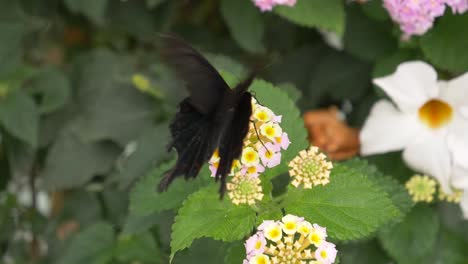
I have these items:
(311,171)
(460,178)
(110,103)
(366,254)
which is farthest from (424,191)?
(110,103)

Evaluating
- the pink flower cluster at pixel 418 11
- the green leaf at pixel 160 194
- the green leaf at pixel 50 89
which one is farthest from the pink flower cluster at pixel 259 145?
the green leaf at pixel 50 89

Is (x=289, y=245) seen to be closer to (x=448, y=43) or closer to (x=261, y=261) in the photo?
(x=261, y=261)

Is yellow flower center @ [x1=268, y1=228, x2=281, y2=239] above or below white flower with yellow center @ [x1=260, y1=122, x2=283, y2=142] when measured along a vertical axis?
below

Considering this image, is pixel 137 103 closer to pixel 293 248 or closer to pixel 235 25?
pixel 235 25

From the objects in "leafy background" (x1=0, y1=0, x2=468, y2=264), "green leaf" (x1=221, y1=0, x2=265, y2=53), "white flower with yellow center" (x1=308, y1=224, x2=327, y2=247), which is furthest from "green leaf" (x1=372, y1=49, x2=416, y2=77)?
"white flower with yellow center" (x1=308, y1=224, x2=327, y2=247)

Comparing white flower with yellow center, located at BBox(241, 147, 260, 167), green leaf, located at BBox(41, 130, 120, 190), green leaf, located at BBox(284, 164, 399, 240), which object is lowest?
green leaf, located at BBox(41, 130, 120, 190)

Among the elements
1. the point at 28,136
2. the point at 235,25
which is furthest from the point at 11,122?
the point at 235,25

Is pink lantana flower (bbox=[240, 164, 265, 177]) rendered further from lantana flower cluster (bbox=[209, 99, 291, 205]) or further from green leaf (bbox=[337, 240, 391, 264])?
green leaf (bbox=[337, 240, 391, 264])
